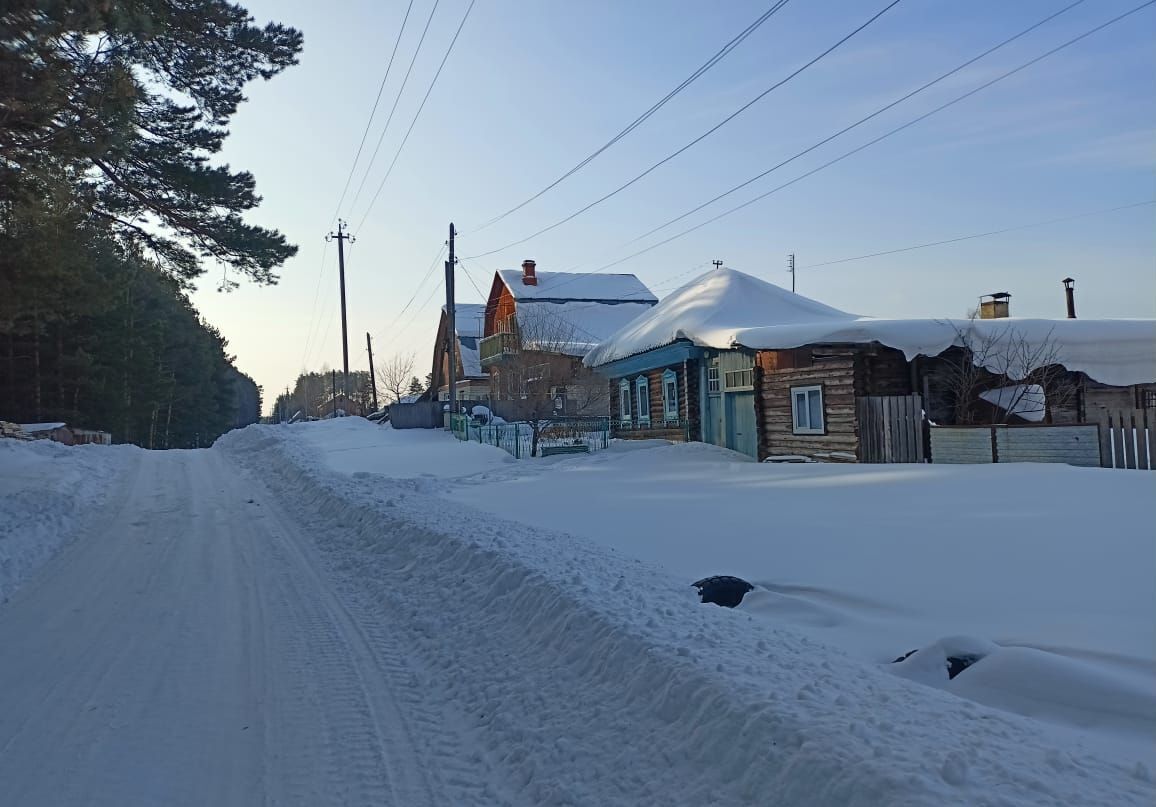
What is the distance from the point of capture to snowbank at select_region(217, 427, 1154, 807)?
3.29 meters

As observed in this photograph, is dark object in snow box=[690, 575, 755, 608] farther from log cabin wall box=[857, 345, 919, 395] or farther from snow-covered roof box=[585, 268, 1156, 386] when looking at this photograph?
log cabin wall box=[857, 345, 919, 395]

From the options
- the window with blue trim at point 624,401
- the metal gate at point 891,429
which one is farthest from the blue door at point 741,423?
the window with blue trim at point 624,401

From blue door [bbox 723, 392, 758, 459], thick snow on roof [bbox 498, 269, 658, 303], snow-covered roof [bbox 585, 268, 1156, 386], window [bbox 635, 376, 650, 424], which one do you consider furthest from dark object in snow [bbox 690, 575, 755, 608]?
thick snow on roof [bbox 498, 269, 658, 303]

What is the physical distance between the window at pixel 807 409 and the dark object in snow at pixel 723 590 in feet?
37.8

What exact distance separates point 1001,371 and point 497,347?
28103 mm

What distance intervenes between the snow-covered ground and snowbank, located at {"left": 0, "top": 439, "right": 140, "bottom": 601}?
40cm

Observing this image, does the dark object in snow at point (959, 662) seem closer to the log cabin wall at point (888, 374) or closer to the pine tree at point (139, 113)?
the pine tree at point (139, 113)

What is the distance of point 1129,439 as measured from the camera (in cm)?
1320

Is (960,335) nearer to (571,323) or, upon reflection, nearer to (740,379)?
(740,379)

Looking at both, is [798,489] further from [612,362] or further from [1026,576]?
[612,362]

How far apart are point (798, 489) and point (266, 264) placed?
10025 mm

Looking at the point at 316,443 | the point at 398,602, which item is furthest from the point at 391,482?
the point at 316,443

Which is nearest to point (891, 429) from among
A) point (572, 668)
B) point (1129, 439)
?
point (1129, 439)

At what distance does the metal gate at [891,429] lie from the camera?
54.3ft
